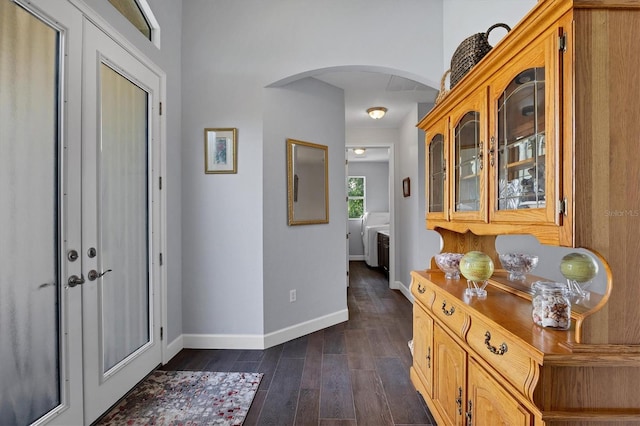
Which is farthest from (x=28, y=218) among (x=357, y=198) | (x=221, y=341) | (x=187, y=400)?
(x=357, y=198)

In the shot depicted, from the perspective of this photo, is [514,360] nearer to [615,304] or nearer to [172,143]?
[615,304]

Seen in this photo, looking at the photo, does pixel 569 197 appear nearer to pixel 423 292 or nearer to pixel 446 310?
pixel 446 310

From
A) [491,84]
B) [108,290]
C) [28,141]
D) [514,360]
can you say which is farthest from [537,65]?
[108,290]

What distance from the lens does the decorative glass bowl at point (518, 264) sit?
1.62 m

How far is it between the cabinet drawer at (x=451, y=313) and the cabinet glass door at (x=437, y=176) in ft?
1.60

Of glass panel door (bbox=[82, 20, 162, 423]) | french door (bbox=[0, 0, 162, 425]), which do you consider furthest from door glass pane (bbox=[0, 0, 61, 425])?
glass panel door (bbox=[82, 20, 162, 423])

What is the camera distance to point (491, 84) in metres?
1.40

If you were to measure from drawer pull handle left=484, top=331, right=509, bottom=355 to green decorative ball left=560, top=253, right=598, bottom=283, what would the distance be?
38 centimetres

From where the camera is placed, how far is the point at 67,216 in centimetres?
169

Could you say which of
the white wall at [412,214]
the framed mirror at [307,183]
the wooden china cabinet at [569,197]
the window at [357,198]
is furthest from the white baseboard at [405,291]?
the window at [357,198]

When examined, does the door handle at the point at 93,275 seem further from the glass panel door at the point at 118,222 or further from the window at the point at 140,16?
the window at the point at 140,16

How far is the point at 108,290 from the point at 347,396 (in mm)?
1643

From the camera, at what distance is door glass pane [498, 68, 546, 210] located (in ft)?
3.57

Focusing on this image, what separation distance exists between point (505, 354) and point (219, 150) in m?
2.57
